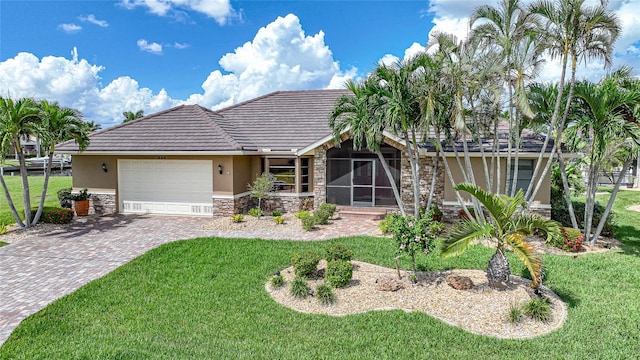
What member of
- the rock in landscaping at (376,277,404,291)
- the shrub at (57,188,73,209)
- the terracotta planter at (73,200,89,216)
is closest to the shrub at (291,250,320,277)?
the rock in landscaping at (376,277,404,291)

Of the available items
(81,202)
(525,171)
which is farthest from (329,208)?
(81,202)

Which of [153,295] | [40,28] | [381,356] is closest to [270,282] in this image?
[153,295]

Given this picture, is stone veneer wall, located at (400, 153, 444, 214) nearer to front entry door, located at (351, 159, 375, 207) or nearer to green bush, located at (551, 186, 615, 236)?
front entry door, located at (351, 159, 375, 207)

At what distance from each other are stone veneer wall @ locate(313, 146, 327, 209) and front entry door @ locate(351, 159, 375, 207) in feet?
4.55

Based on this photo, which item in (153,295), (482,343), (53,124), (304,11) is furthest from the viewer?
(304,11)

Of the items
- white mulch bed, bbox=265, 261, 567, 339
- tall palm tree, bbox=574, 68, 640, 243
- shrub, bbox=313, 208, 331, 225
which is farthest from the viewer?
shrub, bbox=313, 208, 331, 225

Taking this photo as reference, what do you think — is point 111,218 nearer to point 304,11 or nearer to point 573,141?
point 304,11

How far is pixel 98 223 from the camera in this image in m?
14.6

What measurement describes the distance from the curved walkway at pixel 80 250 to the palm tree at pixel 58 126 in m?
2.95

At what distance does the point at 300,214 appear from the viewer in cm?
1546

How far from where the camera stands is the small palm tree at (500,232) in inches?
274

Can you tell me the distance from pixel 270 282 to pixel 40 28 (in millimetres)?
17146

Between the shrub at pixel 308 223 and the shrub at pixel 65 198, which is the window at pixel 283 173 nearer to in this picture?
the shrub at pixel 308 223

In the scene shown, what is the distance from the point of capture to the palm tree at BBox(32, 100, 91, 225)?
12.5 m
